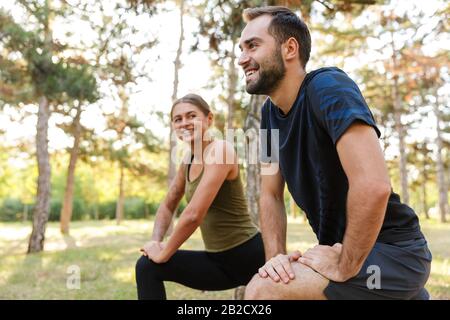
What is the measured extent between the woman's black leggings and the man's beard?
131 cm

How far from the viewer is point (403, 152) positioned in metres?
18.5

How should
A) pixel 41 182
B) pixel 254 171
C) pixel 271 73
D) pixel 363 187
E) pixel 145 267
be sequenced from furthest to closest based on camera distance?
1. pixel 41 182
2. pixel 254 171
3. pixel 145 267
4. pixel 271 73
5. pixel 363 187

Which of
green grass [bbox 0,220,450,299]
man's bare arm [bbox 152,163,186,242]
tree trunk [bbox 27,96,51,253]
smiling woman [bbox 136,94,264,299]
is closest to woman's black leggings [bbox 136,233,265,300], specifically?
smiling woman [bbox 136,94,264,299]

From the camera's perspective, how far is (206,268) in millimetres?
2861

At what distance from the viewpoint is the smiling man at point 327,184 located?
157cm

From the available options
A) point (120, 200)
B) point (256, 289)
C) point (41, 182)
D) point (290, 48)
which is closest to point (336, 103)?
point (290, 48)

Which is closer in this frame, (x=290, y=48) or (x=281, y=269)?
(x=281, y=269)

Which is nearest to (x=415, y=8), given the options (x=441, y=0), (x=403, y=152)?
(x=441, y=0)

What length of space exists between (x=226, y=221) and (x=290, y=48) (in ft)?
4.46

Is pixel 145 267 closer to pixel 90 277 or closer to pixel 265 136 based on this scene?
pixel 265 136

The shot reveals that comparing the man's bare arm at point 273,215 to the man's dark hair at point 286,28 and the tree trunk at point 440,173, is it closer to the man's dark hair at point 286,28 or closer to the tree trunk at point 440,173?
the man's dark hair at point 286,28

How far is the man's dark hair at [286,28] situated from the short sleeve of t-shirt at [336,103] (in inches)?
10.8

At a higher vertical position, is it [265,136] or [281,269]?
[265,136]

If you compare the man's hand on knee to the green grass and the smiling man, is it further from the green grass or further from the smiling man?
the green grass
